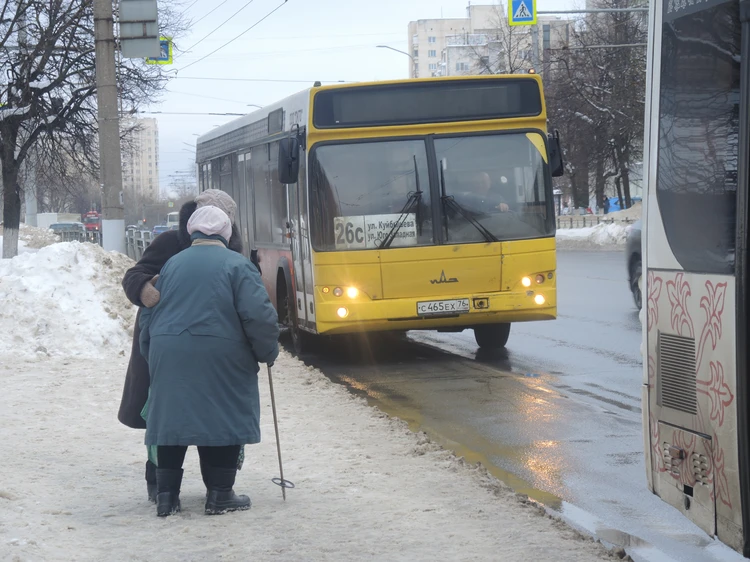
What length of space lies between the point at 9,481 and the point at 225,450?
5.18ft

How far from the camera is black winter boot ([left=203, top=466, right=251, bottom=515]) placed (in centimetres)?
554

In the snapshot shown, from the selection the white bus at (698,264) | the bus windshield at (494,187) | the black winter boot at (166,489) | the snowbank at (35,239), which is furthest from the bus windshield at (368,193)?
the snowbank at (35,239)

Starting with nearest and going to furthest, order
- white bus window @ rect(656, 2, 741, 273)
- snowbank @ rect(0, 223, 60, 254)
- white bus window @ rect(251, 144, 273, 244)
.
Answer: white bus window @ rect(656, 2, 741, 273) → white bus window @ rect(251, 144, 273, 244) → snowbank @ rect(0, 223, 60, 254)

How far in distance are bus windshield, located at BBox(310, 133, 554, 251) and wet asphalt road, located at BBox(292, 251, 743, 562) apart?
1444 millimetres

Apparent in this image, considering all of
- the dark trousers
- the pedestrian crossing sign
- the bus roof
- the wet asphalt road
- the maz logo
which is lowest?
the wet asphalt road

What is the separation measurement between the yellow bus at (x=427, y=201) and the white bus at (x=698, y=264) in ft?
22.3

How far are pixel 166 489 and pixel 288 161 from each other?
6.71 meters

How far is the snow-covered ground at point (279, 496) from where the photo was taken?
4988 millimetres

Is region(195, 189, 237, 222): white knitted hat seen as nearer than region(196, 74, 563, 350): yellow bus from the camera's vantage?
Yes

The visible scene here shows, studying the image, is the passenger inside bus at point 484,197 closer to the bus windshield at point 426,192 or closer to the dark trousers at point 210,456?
the bus windshield at point 426,192

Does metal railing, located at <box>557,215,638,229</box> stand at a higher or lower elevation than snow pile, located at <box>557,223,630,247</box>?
higher

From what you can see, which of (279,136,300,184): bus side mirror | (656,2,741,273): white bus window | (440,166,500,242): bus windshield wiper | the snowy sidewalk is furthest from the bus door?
(656,2,741,273): white bus window

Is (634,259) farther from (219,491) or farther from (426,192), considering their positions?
(219,491)

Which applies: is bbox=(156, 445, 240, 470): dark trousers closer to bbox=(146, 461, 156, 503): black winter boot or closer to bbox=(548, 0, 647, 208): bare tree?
bbox=(146, 461, 156, 503): black winter boot
